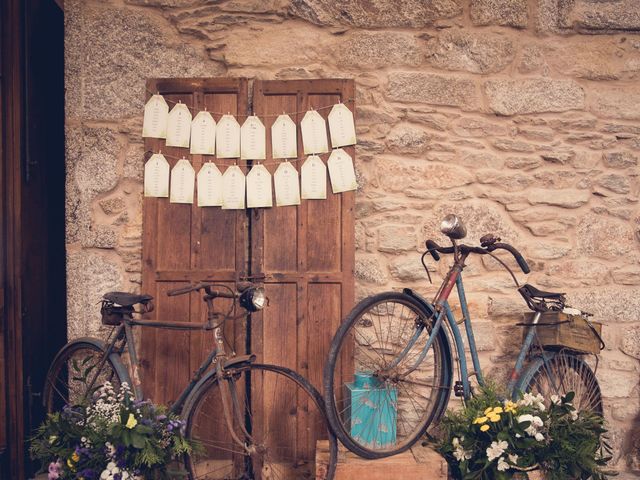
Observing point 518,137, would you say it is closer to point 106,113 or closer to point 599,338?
point 599,338

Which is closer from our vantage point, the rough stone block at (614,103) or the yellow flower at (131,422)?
the yellow flower at (131,422)

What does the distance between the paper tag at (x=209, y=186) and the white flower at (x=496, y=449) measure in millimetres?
2146

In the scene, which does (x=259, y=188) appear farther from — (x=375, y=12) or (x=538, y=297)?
(x=538, y=297)

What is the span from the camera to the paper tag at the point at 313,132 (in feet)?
13.3

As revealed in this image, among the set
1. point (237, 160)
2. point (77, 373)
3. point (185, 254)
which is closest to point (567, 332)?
point (237, 160)

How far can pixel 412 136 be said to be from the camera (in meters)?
4.18

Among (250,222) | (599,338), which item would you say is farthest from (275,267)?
(599,338)

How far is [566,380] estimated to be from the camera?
13.5 ft

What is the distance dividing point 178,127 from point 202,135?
0.16m

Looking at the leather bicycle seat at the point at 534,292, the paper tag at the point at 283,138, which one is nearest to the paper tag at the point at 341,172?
the paper tag at the point at 283,138

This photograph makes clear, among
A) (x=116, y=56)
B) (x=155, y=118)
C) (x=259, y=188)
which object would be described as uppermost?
(x=116, y=56)

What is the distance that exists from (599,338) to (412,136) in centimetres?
173

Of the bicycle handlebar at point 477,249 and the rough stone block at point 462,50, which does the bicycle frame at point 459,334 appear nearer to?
the bicycle handlebar at point 477,249

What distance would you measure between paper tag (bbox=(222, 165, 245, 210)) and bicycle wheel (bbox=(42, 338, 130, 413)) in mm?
1152
